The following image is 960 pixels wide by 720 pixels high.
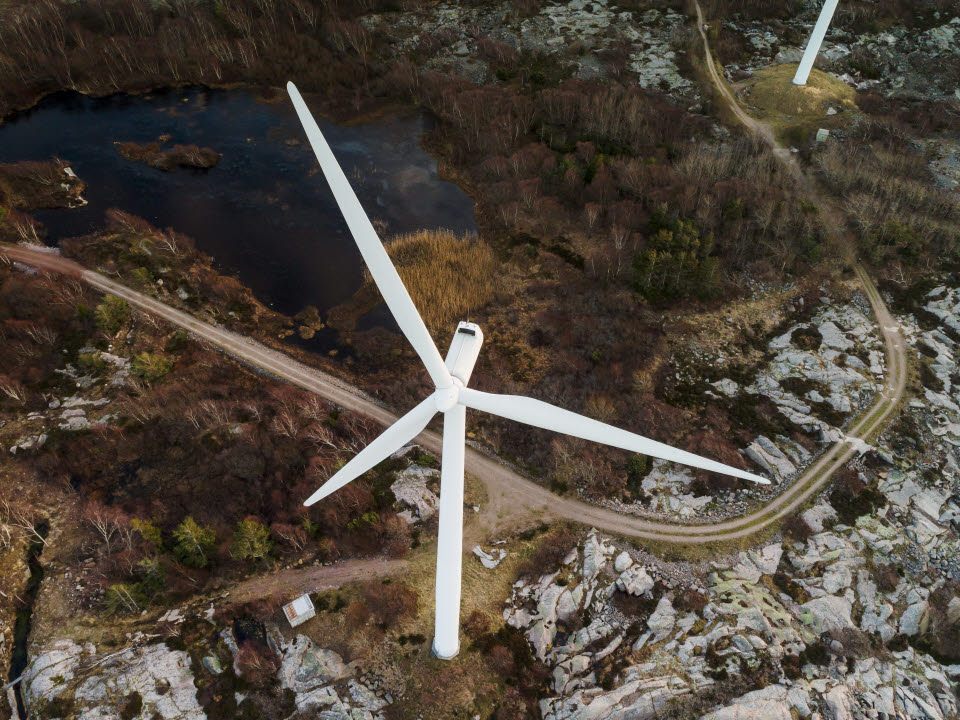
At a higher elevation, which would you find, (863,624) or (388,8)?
(388,8)

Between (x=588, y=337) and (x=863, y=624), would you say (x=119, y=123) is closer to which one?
(x=588, y=337)

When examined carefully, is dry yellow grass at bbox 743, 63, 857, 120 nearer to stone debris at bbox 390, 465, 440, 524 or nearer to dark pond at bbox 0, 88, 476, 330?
dark pond at bbox 0, 88, 476, 330

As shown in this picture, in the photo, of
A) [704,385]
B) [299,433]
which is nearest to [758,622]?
[704,385]

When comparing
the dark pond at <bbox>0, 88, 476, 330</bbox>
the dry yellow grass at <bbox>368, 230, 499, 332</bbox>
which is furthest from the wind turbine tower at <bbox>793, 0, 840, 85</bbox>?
the dry yellow grass at <bbox>368, 230, 499, 332</bbox>

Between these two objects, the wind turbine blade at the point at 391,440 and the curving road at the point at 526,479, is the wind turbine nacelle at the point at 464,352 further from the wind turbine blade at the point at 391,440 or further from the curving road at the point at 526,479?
the curving road at the point at 526,479

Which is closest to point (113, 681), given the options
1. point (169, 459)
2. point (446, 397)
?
point (169, 459)

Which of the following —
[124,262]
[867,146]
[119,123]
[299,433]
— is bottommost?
[299,433]
